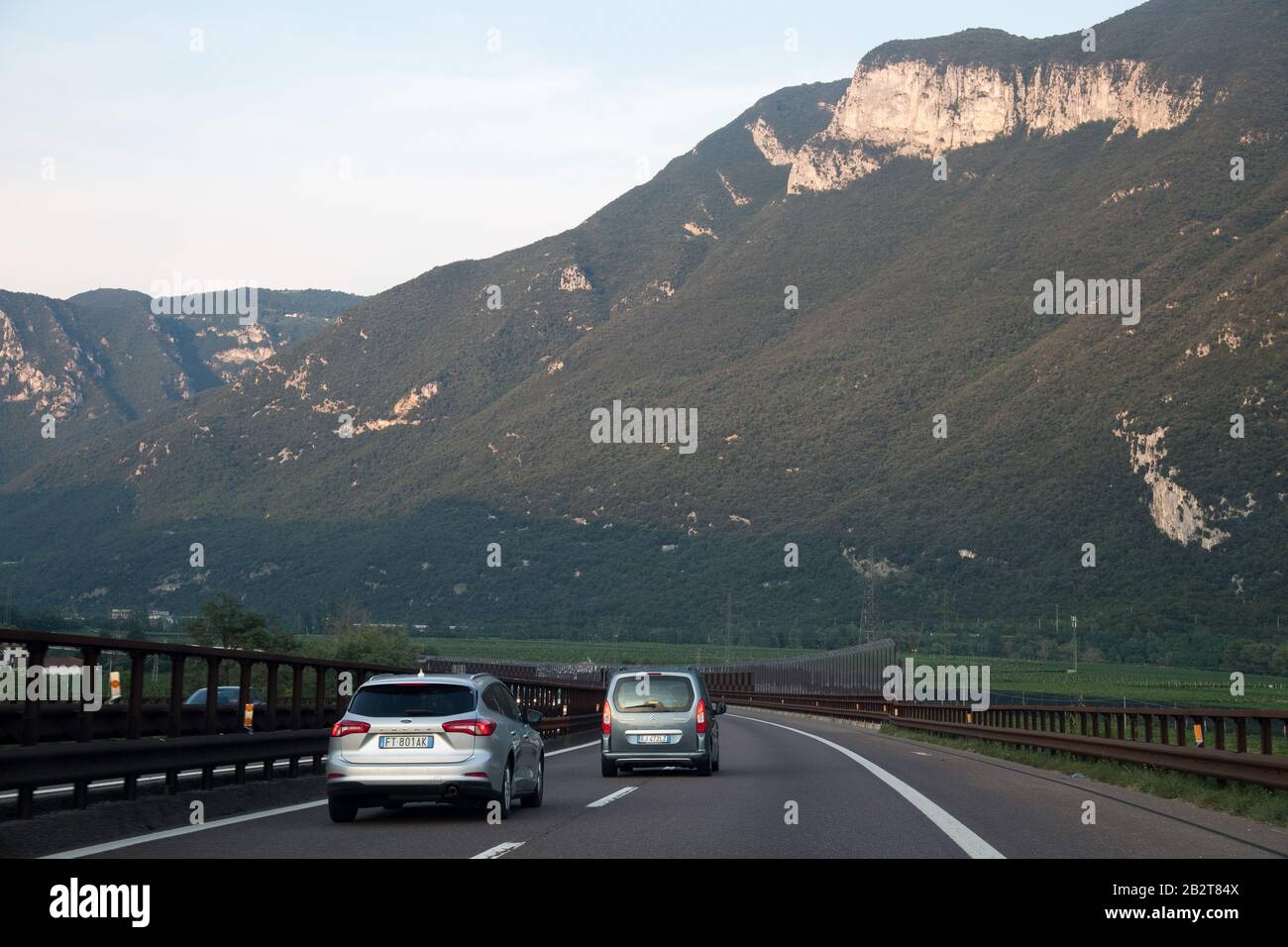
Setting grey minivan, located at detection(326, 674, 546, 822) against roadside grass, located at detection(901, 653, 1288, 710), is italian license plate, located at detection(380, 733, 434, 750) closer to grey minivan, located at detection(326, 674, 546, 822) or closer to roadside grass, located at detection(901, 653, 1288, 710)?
grey minivan, located at detection(326, 674, 546, 822)

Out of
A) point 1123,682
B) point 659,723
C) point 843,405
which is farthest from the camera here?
point 843,405

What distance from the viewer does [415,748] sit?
14.1 m

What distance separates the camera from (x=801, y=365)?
133 m

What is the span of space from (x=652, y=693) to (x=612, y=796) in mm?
4824

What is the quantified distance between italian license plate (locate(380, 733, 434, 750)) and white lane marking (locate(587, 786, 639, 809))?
2754 mm

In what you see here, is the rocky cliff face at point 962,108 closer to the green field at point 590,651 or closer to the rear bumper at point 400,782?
the green field at point 590,651

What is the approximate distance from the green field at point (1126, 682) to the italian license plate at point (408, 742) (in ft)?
226

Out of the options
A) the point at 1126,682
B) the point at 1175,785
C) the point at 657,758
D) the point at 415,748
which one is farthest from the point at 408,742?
the point at 1126,682

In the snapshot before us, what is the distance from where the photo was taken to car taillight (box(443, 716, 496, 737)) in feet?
46.4

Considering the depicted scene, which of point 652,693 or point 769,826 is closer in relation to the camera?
point 769,826

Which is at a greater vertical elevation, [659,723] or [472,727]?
[472,727]

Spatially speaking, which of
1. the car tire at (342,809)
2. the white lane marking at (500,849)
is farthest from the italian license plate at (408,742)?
the white lane marking at (500,849)

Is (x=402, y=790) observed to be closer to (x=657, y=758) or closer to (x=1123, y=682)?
A: (x=657, y=758)

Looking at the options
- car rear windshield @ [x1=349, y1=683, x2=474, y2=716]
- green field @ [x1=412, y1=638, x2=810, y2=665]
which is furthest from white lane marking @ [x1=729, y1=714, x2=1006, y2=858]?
green field @ [x1=412, y1=638, x2=810, y2=665]
